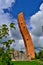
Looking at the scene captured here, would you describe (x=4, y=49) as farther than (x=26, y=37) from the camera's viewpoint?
No

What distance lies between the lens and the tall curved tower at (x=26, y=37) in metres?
43.5

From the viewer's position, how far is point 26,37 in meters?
44.2

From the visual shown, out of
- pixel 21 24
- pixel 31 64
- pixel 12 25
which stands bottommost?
pixel 31 64

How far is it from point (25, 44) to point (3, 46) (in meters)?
20.8

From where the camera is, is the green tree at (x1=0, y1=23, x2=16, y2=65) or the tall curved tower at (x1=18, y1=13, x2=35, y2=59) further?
the tall curved tower at (x1=18, y1=13, x2=35, y2=59)

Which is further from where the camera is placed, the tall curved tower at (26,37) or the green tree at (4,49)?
the tall curved tower at (26,37)

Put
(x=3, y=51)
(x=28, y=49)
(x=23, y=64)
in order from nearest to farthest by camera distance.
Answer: (x=3, y=51) → (x=23, y=64) → (x=28, y=49)

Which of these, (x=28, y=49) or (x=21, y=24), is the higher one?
(x=21, y=24)

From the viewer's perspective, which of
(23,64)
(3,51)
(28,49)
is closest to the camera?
(3,51)

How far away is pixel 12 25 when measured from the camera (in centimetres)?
2433

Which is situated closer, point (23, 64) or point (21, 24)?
point (23, 64)

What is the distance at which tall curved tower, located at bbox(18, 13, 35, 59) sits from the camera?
143 feet

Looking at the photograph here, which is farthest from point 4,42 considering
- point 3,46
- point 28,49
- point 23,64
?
point 28,49

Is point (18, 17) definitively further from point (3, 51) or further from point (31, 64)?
point (3, 51)
